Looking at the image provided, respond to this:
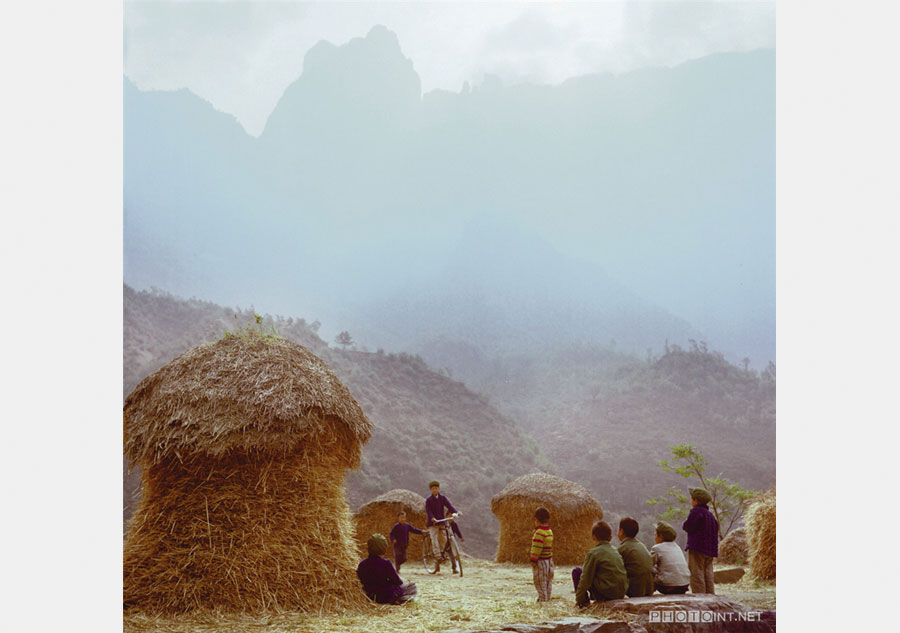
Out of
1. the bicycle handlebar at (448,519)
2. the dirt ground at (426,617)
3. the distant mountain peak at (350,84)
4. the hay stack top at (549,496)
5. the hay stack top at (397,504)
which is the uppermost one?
the distant mountain peak at (350,84)

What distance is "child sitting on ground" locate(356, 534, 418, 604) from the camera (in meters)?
7.75

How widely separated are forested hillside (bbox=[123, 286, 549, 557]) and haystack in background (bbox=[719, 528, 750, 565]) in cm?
1642

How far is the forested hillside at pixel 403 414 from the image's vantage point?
110ft

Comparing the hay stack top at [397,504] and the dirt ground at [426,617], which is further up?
the dirt ground at [426,617]

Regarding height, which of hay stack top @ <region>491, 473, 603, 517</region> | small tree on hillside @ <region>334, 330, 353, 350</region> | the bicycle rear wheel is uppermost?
small tree on hillside @ <region>334, 330, 353, 350</region>

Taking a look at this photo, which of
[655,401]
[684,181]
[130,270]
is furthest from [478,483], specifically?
[684,181]

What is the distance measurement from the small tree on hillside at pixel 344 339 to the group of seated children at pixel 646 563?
36.2 metres

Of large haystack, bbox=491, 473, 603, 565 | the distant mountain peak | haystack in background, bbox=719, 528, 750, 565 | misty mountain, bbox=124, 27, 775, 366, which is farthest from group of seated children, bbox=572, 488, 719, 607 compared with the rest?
the distant mountain peak

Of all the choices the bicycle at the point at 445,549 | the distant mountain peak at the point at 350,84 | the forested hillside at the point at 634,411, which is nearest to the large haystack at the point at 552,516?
the bicycle at the point at 445,549

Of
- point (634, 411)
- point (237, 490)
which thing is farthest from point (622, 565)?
point (634, 411)

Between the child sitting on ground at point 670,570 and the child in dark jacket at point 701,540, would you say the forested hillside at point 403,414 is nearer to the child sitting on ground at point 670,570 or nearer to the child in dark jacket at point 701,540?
the child in dark jacket at point 701,540

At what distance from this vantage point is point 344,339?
146 feet

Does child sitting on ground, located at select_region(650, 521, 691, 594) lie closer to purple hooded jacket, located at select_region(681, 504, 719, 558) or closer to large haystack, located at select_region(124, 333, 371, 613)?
purple hooded jacket, located at select_region(681, 504, 719, 558)

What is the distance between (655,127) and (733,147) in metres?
7.28
